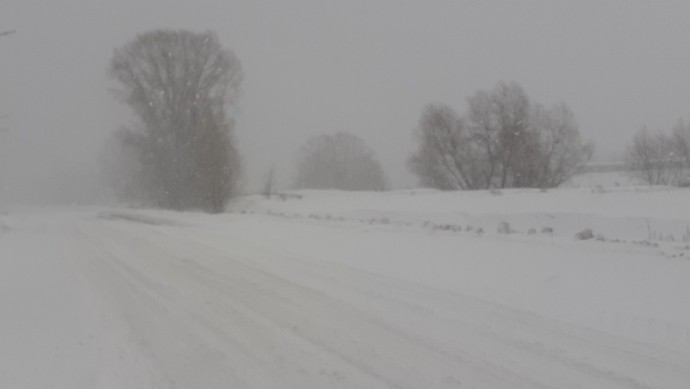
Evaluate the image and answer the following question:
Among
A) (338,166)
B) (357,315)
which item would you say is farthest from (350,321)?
(338,166)

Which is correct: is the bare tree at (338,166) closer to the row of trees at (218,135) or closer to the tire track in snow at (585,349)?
the row of trees at (218,135)

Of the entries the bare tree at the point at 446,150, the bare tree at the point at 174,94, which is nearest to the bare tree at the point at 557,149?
the bare tree at the point at 446,150

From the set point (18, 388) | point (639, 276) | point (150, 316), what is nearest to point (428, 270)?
point (639, 276)

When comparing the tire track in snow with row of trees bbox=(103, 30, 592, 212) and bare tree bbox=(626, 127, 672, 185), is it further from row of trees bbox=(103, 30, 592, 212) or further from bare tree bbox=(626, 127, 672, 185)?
bare tree bbox=(626, 127, 672, 185)

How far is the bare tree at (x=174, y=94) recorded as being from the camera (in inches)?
1570

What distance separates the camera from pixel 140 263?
40.6 ft

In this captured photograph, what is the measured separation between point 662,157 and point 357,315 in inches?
1916

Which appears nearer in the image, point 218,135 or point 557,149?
point 218,135

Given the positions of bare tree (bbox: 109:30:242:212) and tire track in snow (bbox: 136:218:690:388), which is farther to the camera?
bare tree (bbox: 109:30:242:212)

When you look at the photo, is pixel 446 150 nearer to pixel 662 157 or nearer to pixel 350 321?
pixel 662 157

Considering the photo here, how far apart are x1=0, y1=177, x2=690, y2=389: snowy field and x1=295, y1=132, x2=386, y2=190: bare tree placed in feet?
238

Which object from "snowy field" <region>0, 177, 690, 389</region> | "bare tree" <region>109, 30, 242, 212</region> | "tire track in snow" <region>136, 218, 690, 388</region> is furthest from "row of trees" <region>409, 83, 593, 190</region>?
"tire track in snow" <region>136, 218, 690, 388</region>

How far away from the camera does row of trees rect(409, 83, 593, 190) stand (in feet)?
→ 153

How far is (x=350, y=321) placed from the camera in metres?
6.85
